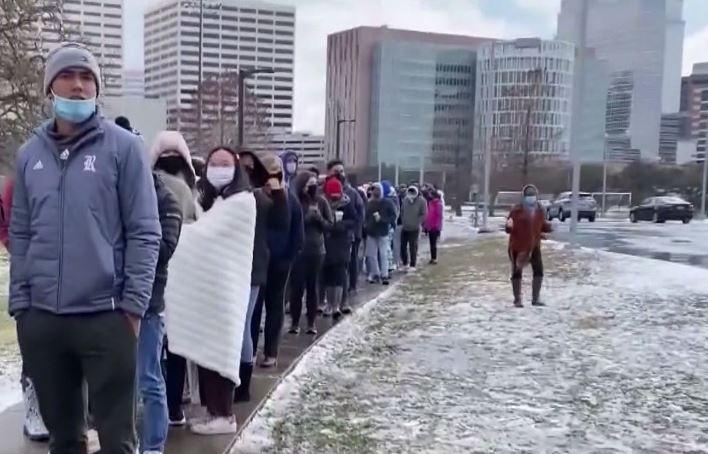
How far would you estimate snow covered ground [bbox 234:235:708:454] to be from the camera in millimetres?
5863

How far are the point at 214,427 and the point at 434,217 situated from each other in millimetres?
13501

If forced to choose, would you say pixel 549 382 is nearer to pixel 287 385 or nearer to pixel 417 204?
pixel 287 385

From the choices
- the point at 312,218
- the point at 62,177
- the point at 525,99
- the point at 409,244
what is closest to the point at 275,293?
the point at 312,218

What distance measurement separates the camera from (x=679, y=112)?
104 metres

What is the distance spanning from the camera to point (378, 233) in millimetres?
14203

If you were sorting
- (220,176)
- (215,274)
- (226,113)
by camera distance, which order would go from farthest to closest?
(226,113) → (220,176) → (215,274)

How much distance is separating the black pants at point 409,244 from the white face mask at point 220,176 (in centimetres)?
1178

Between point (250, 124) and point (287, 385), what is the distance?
40669mm

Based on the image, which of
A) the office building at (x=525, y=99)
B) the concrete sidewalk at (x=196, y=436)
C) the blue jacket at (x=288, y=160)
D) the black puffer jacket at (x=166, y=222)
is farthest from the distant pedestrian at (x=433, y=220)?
the office building at (x=525, y=99)

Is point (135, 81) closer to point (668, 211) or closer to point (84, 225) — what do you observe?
point (668, 211)

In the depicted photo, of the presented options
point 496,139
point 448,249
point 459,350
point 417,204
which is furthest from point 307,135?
point 459,350

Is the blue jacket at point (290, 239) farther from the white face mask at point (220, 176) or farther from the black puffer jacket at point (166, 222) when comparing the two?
the black puffer jacket at point (166, 222)

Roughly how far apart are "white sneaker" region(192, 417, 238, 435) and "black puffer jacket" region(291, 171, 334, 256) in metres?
3.53

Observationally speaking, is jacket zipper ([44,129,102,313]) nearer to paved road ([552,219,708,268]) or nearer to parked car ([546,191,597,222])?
paved road ([552,219,708,268])
